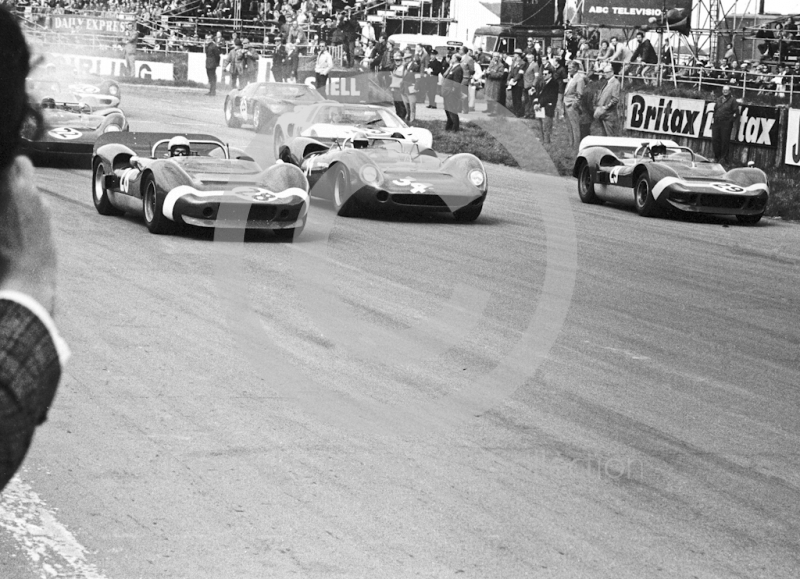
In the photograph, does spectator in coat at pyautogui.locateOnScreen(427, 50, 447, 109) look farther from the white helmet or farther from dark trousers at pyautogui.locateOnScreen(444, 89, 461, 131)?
the white helmet

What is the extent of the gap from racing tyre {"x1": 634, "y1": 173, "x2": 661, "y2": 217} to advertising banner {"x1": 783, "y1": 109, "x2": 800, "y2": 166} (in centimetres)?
283

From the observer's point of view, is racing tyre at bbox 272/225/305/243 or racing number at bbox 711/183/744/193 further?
racing number at bbox 711/183/744/193

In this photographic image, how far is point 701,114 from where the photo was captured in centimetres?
1972

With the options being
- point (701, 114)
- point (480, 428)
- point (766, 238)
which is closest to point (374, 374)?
point (480, 428)

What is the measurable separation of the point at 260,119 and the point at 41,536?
22.6 m

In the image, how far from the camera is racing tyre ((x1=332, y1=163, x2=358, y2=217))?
525 inches

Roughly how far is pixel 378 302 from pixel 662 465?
12.8 feet

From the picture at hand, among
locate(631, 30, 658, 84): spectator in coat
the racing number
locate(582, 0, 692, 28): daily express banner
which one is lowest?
the racing number

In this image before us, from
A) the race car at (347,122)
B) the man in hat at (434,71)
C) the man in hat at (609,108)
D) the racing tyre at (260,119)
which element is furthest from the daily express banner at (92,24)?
the race car at (347,122)

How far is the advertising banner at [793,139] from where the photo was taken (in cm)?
1689

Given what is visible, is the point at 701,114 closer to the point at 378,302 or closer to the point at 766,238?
the point at 766,238

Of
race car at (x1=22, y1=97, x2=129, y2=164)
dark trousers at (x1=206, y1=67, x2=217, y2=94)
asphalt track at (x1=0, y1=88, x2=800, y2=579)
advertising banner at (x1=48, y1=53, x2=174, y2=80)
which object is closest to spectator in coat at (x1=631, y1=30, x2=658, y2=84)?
race car at (x1=22, y1=97, x2=129, y2=164)

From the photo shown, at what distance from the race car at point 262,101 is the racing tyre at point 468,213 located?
12805 mm

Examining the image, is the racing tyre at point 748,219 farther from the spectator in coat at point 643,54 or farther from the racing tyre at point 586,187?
the spectator in coat at point 643,54
